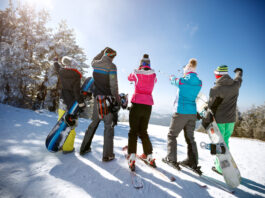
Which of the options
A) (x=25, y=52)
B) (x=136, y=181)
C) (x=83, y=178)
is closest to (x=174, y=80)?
(x=136, y=181)

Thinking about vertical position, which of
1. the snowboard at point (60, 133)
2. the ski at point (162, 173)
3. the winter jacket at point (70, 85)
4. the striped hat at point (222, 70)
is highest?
the striped hat at point (222, 70)

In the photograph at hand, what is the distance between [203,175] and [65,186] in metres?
2.88

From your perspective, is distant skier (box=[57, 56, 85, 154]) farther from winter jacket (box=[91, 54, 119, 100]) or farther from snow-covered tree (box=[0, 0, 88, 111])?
snow-covered tree (box=[0, 0, 88, 111])

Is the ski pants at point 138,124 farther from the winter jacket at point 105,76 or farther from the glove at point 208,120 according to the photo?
the glove at point 208,120

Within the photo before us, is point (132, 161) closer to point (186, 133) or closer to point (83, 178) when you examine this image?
point (83, 178)

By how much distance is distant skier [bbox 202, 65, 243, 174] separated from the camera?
2.73 m

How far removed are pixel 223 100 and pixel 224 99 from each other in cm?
3

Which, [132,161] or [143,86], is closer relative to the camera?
[132,161]

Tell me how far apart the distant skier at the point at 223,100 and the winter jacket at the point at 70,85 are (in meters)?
3.21

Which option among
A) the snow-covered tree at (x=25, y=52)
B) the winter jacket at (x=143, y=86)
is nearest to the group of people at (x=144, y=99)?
the winter jacket at (x=143, y=86)

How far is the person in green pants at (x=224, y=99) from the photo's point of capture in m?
2.73

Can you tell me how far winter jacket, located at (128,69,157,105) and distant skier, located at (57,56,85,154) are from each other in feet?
4.41

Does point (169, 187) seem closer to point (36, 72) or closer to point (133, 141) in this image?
point (133, 141)

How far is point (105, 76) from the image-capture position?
2744 mm
